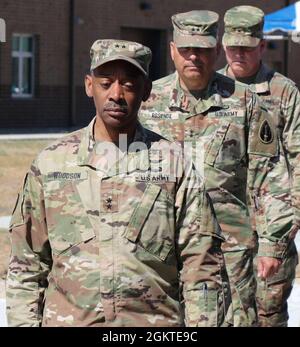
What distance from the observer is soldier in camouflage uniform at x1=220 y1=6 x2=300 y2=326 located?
6.54 meters

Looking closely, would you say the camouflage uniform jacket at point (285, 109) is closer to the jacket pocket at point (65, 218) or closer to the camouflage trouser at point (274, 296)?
the camouflage trouser at point (274, 296)

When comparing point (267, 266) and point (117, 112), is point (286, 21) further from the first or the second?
point (117, 112)

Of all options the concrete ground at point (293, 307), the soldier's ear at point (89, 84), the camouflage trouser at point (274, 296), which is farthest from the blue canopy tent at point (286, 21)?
the soldier's ear at point (89, 84)

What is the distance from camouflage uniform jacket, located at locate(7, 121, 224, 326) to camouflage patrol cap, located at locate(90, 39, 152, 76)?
26 cm

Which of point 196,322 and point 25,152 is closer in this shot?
point 196,322

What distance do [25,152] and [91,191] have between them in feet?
55.1

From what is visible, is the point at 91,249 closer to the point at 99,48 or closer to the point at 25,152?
the point at 99,48

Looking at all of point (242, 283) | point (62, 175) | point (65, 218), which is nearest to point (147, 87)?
point (62, 175)

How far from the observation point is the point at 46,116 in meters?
29.5

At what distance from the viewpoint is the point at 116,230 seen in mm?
3697

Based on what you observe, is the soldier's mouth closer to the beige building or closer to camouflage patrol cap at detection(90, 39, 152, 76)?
camouflage patrol cap at detection(90, 39, 152, 76)

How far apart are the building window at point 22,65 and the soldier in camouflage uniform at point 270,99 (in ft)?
73.1

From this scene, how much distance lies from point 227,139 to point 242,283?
79 cm
